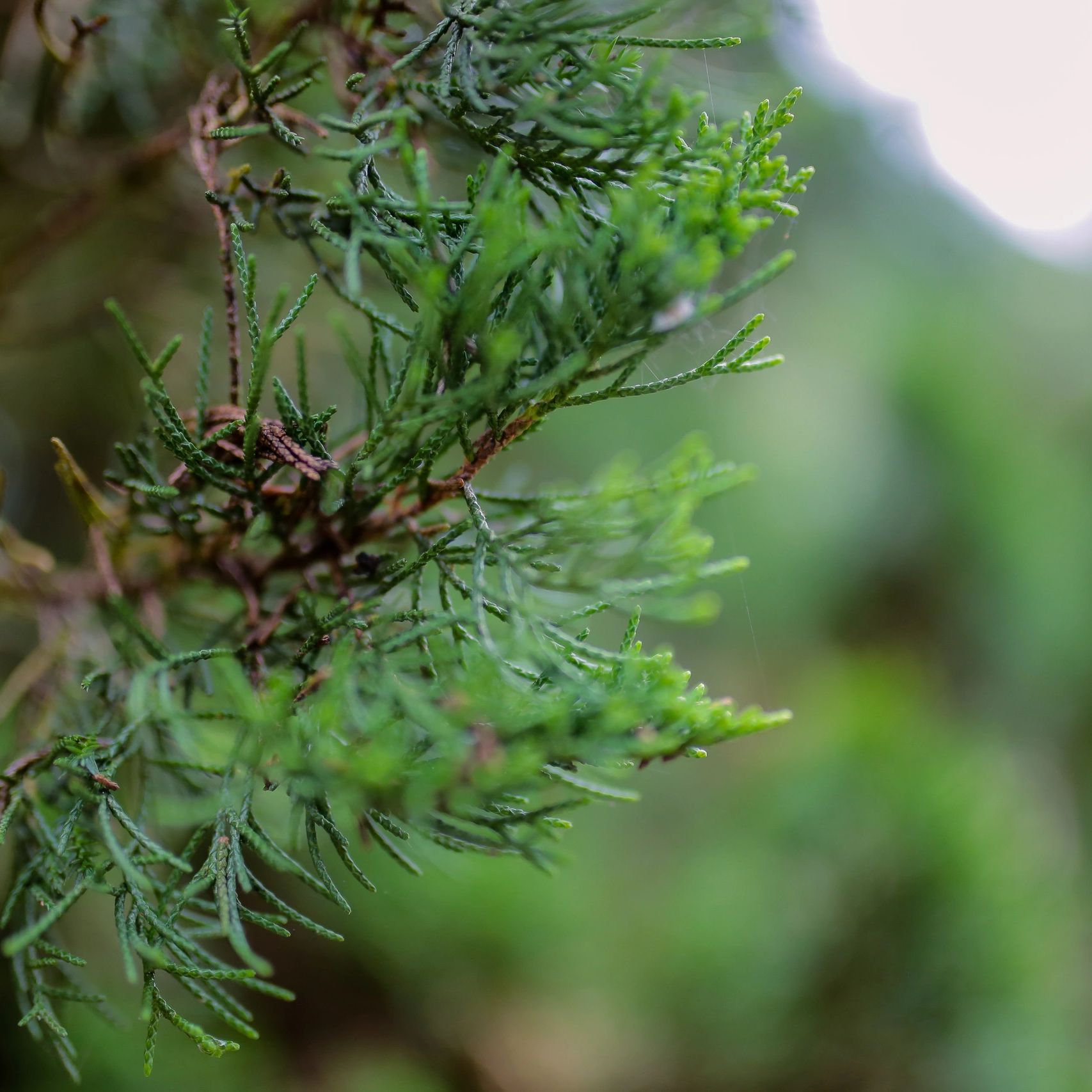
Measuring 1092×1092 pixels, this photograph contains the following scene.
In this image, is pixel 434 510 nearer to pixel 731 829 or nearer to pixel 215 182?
pixel 215 182

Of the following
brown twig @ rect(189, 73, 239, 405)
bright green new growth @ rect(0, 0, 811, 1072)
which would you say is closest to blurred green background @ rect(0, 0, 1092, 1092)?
bright green new growth @ rect(0, 0, 811, 1072)

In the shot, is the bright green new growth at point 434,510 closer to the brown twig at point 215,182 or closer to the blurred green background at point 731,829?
the brown twig at point 215,182

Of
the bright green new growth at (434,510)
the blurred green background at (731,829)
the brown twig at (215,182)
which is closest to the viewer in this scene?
the bright green new growth at (434,510)

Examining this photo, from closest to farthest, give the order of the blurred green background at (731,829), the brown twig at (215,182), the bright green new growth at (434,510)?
the bright green new growth at (434,510) < the brown twig at (215,182) < the blurred green background at (731,829)

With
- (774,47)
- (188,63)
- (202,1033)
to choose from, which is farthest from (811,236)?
(202,1033)

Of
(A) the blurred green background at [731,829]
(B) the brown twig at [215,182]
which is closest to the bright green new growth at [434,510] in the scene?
(B) the brown twig at [215,182]

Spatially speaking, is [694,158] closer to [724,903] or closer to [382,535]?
[382,535]
